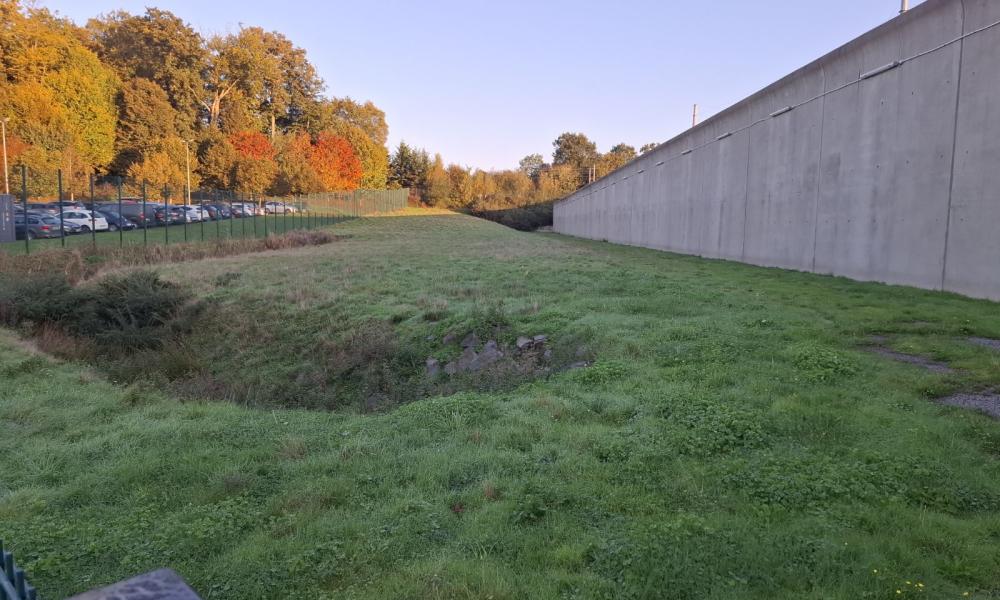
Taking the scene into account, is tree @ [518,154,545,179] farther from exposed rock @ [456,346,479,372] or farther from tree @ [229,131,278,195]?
exposed rock @ [456,346,479,372]

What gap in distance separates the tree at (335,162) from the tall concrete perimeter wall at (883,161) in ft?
184

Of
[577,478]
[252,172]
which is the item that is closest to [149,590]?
[577,478]

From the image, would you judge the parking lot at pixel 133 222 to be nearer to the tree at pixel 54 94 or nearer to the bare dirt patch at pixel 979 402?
the tree at pixel 54 94

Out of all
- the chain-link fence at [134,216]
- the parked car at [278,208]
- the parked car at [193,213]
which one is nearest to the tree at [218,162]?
the parked car at [278,208]

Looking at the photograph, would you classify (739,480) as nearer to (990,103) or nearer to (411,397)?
(411,397)

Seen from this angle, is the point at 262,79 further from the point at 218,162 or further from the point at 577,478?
the point at 577,478

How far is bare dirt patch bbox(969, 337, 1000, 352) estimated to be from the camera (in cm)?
689

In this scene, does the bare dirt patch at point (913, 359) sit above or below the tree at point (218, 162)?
below

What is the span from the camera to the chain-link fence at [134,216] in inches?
808

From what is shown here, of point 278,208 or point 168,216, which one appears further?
point 278,208

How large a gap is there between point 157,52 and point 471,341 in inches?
2843

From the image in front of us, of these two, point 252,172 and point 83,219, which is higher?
→ point 252,172

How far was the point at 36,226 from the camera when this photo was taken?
68.0 feet

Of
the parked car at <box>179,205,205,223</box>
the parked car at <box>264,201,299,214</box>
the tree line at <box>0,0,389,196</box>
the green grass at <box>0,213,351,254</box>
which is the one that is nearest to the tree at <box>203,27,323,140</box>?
the tree line at <box>0,0,389,196</box>
